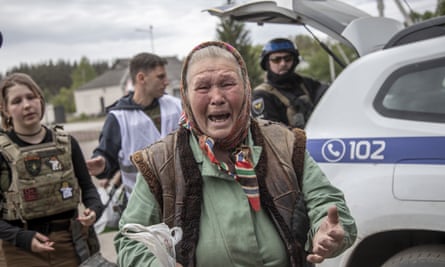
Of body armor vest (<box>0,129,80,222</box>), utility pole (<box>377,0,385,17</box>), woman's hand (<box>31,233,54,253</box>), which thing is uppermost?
utility pole (<box>377,0,385,17</box>)

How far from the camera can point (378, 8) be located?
13.9 meters

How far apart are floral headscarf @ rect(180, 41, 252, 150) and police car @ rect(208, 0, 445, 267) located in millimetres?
926

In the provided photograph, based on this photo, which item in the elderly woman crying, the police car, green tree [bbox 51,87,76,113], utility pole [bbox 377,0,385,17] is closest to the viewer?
the elderly woman crying

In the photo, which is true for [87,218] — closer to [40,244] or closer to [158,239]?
[40,244]

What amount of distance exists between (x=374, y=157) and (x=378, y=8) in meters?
12.7

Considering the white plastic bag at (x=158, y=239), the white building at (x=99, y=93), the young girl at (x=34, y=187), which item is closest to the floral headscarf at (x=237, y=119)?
the white plastic bag at (x=158, y=239)

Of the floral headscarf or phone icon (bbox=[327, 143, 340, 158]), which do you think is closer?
the floral headscarf

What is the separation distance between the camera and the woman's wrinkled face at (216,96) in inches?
67.8

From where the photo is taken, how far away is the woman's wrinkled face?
5.65 ft

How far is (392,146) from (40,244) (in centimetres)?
192

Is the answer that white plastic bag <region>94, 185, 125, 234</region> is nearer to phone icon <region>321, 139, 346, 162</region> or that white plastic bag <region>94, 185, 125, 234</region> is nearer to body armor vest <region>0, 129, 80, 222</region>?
body armor vest <region>0, 129, 80, 222</region>

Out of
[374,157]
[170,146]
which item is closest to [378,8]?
→ [374,157]

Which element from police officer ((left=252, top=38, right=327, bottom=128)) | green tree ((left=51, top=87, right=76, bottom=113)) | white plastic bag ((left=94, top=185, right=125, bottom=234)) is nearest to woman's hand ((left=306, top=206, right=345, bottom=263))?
police officer ((left=252, top=38, right=327, bottom=128))

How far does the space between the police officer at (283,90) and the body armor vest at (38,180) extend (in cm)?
169
